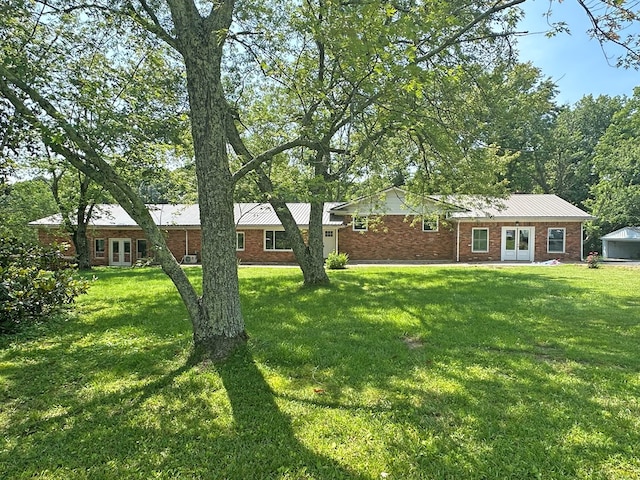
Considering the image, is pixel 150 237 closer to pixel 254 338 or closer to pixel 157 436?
pixel 254 338

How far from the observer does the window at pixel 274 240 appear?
74.1 ft

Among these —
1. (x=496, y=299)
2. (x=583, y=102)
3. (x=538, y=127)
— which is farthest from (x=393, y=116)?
(x=583, y=102)

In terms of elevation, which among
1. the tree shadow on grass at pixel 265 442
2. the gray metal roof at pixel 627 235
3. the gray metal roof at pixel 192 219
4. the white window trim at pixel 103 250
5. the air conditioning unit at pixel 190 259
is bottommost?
the tree shadow on grass at pixel 265 442

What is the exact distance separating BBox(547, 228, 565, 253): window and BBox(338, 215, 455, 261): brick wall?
16.9 ft

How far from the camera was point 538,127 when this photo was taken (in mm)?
34594

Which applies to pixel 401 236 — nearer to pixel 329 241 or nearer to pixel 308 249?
pixel 329 241

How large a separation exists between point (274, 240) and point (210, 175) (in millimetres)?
18027

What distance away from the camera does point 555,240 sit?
21969mm

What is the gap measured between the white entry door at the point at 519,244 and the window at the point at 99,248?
22949 millimetres

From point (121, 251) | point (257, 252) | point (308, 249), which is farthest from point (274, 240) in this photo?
point (308, 249)

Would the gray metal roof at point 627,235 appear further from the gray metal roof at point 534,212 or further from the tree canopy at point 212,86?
the tree canopy at point 212,86

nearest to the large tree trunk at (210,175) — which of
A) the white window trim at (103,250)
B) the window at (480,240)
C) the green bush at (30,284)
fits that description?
the green bush at (30,284)

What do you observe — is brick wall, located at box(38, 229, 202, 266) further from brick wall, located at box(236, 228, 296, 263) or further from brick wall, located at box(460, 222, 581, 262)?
brick wall, located at box(460, 222, 581, 262)

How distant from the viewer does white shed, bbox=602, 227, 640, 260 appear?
982 inches
